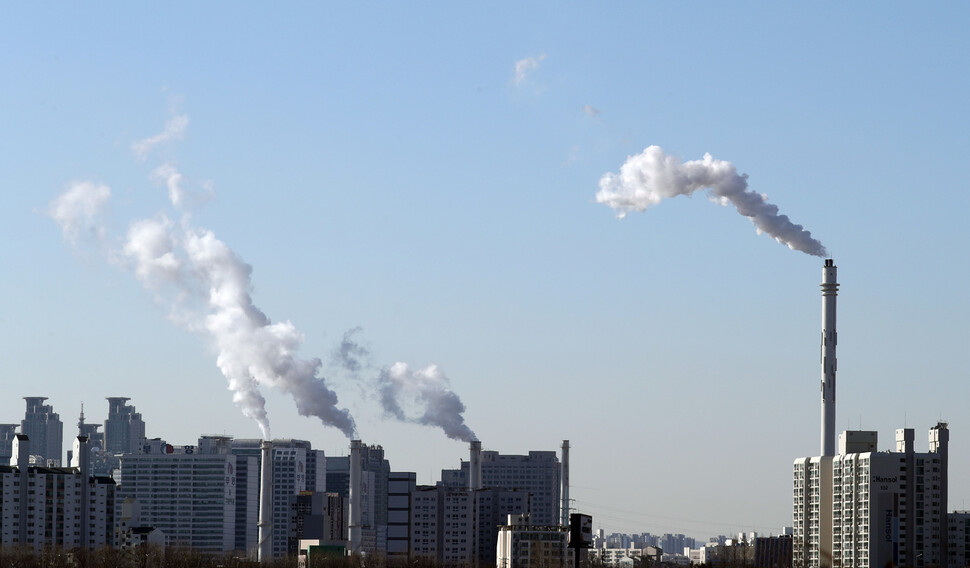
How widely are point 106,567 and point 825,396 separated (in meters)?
79.6

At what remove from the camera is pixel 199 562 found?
191500 mm

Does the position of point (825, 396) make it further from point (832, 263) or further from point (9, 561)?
point (9, 561)

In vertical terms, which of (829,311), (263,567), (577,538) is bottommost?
(263,567)

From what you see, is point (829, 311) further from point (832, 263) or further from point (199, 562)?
point (199, 562)

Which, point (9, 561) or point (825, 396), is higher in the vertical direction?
point (825, 396)

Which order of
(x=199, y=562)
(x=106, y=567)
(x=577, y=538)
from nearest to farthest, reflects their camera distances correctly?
1. (x=577, y=538)
2. (x=106, y=567)
3. (x=199, y=562)

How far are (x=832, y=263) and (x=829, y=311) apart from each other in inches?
215

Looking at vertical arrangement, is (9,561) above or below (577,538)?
below

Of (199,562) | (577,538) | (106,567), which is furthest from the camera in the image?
(199,562)

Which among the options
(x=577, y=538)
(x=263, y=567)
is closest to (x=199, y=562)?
(x=263, y=567)

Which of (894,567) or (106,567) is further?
(894,567)

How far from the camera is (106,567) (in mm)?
180000

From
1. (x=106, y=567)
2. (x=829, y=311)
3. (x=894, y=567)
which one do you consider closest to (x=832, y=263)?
(x=829, y=311)

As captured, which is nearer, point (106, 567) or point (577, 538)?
point (577, 538)
